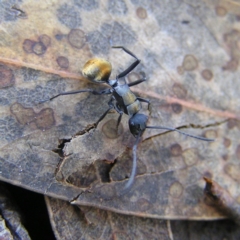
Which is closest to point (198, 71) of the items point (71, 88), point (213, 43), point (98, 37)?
point (213, 43)

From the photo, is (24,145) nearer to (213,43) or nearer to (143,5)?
(143,5)

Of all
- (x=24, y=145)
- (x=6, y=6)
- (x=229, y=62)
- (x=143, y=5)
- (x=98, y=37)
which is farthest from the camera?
(x=229, y=62)

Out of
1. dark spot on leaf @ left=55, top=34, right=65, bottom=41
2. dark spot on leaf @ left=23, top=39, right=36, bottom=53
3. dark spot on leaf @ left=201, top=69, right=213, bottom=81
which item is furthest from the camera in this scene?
dark spot on leaf @ left=201, top=69, right=213, bottom=81

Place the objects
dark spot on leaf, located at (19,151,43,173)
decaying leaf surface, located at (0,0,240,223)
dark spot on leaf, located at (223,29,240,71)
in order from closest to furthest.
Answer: dark spot on leaf, located at (19,151,43,173), decaying leaf surface, located at (0,0,240,223), dark spot on leaf, located at (223,29,240,71)

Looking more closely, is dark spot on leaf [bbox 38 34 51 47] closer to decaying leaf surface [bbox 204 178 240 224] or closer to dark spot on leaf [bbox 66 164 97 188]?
dark spot on leaf [bbox 66 164 97 188]

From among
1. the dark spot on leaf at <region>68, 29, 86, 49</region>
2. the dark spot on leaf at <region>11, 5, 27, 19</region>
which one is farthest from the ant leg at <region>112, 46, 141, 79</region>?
the dark spot on leaf at <region>11, 5, 27, 19</region>

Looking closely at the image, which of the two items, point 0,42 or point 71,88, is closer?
point 0,42
